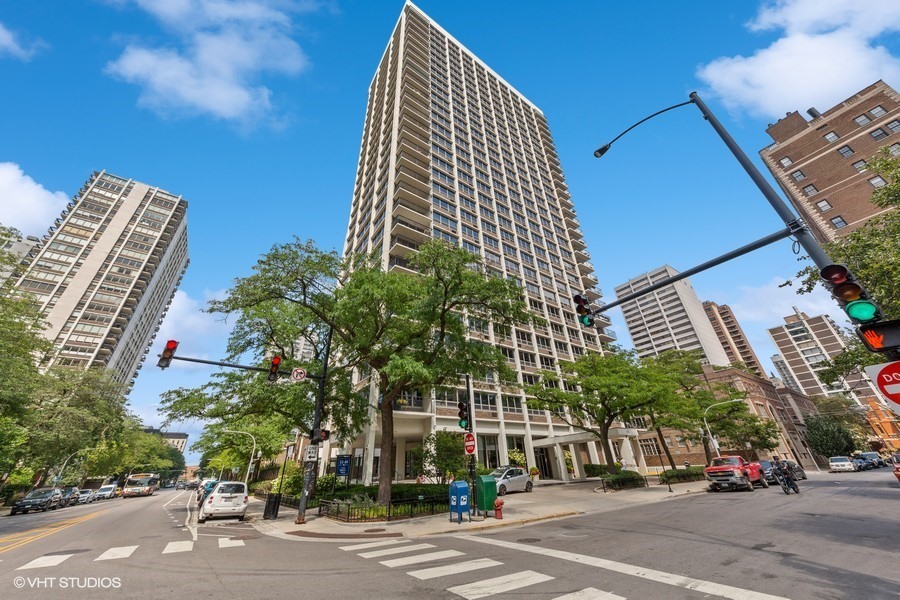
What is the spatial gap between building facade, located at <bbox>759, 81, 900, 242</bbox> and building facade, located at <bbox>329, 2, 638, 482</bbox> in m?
28.1

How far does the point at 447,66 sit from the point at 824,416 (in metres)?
92.5

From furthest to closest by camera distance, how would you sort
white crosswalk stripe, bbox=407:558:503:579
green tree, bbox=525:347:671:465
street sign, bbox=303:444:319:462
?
green tree, bbox=525:347:671:465, street sign, bbox=303:444:319:462, white crosswalk stripe, bbox=407:558:503:579

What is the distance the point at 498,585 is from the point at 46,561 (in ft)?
32.8

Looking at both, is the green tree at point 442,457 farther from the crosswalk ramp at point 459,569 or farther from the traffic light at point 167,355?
the traffic light at point 167,355

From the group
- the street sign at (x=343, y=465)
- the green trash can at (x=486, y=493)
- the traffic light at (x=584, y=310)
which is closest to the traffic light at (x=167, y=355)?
the street sign at (x=343, y=465)

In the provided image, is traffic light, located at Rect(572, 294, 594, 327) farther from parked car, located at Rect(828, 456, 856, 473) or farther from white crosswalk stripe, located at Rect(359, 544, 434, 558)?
parked car, located at Rect(828, 456, 856, 473)

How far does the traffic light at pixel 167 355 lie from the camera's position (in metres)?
11.1

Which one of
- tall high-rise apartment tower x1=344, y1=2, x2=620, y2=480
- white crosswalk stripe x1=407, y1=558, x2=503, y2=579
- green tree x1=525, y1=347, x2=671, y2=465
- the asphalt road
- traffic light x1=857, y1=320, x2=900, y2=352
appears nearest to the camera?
traffic light x1=857, y1=320, x2=900, y2=352

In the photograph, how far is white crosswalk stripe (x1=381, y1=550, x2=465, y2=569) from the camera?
23.7 ft

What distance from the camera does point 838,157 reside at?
41188 millimetres

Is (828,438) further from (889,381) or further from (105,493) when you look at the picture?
(105,493)

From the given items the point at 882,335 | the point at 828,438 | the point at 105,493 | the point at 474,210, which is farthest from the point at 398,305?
the point at 828,438

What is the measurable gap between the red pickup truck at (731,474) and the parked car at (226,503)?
27.3 m

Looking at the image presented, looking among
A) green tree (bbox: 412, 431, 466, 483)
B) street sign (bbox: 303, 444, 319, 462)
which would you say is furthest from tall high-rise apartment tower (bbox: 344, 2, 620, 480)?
street sign (bbox: 303, 444, 319, 462)
